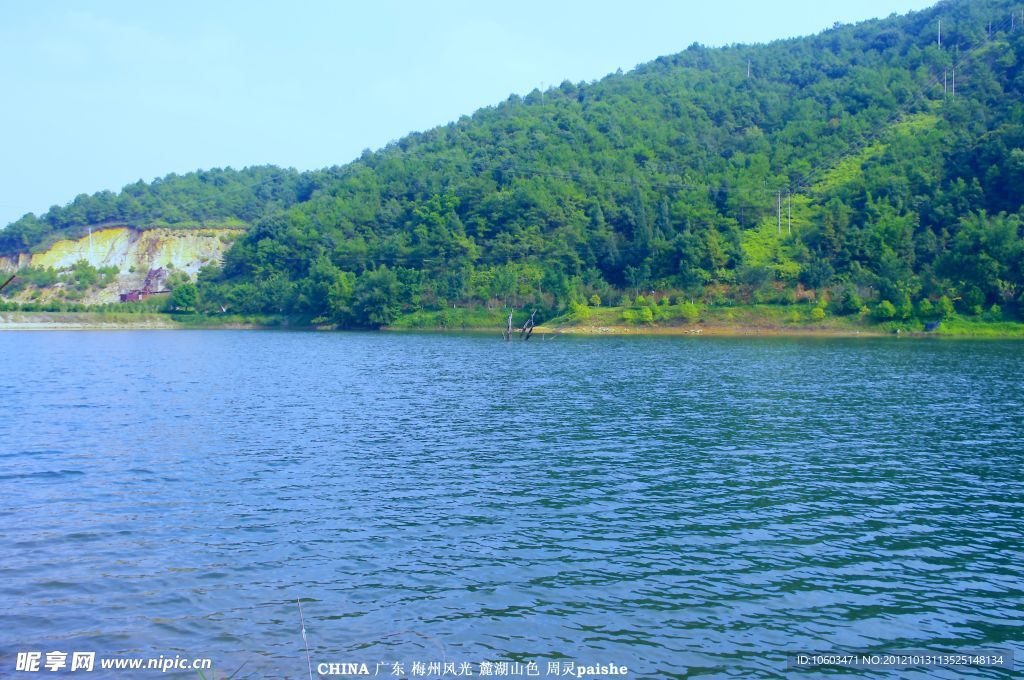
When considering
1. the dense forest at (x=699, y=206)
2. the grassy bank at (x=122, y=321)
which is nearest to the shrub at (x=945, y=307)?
the dense forest at (x=699, y=206)

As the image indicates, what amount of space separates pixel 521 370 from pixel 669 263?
69623 millimetres

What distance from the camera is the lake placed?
12664 millimetres

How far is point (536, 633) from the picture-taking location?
12.7 meters

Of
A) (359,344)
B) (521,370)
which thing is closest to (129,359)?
(359,344)

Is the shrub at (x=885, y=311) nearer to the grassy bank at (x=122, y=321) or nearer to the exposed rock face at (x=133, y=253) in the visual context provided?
the grassy bank at (x=122, y=321)

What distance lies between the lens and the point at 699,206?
5084 inches

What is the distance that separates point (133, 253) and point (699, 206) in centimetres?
12044

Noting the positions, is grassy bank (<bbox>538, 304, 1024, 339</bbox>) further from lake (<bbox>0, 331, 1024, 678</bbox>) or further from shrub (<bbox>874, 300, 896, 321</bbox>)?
lake (<bbox>0, 331, 1024, 678</bbox>)

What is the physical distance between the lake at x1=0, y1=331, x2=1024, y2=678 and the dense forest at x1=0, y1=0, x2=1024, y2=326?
73.3 meters

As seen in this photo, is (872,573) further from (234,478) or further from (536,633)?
(234,478)

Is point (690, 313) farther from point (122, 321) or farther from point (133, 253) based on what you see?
point (133, 253)

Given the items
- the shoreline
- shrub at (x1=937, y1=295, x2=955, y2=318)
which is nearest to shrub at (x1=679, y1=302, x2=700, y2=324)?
the shoreline

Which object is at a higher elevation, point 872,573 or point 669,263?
point 669,263

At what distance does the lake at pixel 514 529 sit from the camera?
12.7 meters
